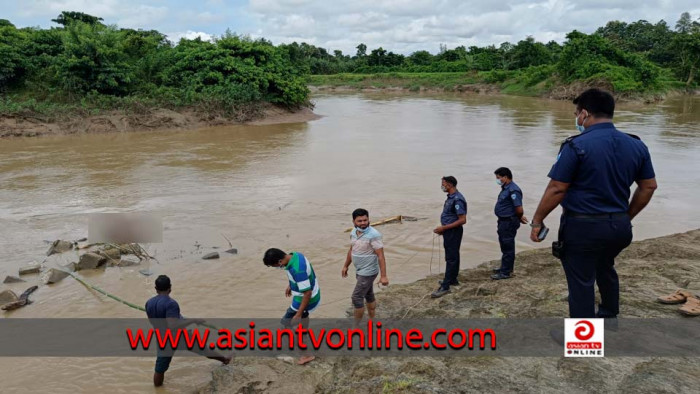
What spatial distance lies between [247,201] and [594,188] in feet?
31.9

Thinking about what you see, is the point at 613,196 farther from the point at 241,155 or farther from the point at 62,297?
the point at 241,155

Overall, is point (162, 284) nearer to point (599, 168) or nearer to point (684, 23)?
point (599, 168)

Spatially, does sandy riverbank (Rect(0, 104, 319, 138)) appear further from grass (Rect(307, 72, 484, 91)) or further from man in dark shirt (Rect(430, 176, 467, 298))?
grass (Rect(307, 72, 484, 91))

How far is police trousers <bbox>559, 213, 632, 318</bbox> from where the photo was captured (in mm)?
3506

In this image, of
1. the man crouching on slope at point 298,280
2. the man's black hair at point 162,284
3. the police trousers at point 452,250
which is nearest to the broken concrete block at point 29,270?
the man's black hair at point 162,284

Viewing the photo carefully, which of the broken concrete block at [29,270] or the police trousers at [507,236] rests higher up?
the police trousers at [507,236]

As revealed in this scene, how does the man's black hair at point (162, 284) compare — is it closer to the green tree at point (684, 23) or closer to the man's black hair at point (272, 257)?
the man's black hair at point (272, 257)

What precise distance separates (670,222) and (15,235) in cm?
1349

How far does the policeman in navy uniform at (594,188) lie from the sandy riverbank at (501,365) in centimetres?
66

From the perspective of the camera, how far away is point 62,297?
7020 mm

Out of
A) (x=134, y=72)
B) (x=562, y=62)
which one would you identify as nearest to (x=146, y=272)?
(x=134, y=72)

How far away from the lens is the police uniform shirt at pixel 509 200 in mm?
6289

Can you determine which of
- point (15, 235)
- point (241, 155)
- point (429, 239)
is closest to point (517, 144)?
point (241, 155)

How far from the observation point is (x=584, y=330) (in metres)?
3.88
